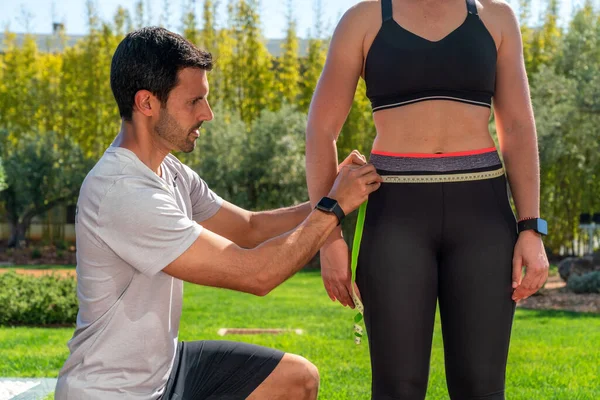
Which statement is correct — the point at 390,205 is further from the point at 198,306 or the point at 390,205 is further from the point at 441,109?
the point at 198,306

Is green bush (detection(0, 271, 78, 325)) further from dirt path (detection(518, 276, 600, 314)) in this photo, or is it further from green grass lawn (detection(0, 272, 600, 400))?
dirt path (detection(518, 276, 600, 314))

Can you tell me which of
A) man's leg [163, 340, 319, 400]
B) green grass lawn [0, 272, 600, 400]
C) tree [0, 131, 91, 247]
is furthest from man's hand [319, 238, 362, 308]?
tree [0, 131, 91, 247]

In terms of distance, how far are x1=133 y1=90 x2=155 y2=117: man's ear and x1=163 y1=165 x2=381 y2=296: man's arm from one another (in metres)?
0.43

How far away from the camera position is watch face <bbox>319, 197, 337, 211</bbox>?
2482 millimetres

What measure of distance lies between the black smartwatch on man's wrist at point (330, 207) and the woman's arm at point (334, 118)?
84 mm

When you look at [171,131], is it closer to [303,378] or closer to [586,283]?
[303,378]

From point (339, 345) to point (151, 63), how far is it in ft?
17.2

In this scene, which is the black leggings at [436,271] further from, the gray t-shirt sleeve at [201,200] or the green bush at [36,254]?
the green bush at [36,254]

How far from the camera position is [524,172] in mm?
2471

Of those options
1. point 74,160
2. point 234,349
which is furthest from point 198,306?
point 74,160

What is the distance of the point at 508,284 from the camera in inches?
93.7

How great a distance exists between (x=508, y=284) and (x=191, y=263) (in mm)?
955

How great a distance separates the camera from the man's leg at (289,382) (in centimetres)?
288

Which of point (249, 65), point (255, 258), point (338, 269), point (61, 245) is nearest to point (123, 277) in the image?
point (255, 258)
